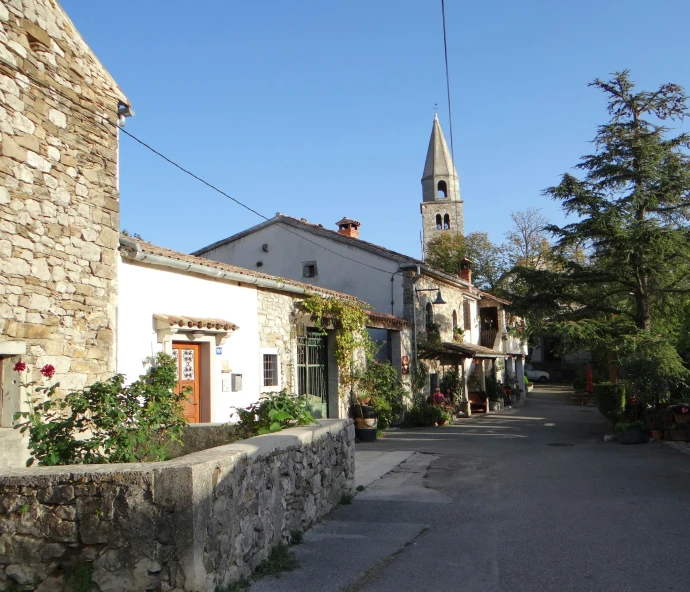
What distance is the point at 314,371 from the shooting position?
1504 cm

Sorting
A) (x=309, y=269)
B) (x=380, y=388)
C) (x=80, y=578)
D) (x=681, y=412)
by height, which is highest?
(x=309, y=269)

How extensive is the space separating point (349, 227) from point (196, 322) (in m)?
14.2

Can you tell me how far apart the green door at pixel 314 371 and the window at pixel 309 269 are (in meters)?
5.63

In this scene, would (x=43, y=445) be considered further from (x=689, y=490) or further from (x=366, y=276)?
(x=366, y=276)

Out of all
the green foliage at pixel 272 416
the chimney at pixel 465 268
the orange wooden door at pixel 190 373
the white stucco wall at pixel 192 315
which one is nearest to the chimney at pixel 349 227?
the chimney at pixel 465 268

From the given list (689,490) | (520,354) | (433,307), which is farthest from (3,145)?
(520,354)

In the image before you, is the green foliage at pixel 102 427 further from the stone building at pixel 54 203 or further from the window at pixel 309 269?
the window at pixel 309 269

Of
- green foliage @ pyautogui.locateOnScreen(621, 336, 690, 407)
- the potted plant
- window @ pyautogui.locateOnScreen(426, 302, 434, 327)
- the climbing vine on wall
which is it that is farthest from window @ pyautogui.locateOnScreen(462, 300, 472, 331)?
the potted plant

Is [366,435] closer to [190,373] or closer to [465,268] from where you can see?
[190,373]

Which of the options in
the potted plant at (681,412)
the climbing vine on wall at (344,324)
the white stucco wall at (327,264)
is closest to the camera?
the potted plant at (681,412)

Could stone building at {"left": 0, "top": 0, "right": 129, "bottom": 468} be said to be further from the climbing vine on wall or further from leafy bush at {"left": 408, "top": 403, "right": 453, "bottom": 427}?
leafy bush at {"left": 408, "top": 403, "right": 453, "bottom": 427}

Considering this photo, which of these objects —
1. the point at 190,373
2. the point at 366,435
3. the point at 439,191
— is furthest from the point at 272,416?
the point at 439,191

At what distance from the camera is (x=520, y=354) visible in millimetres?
34219

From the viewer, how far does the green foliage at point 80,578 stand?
4.10 meters
